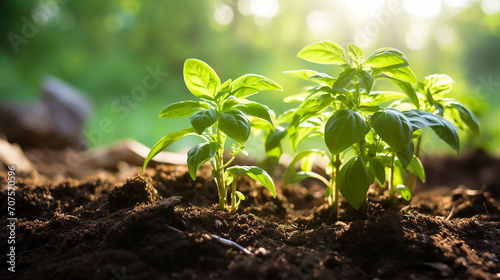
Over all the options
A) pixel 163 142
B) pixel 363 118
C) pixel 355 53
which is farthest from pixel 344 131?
pixel 163 142

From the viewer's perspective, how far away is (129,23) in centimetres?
474

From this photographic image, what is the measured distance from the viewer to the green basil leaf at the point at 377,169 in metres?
1.11

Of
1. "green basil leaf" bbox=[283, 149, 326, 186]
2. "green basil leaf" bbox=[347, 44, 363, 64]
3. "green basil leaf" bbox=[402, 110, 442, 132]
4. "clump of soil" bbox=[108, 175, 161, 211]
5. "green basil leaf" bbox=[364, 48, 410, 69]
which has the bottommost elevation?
"clump of soil" bbox=[108, 175, 161, 211]

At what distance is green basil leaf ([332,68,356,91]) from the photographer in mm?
1087

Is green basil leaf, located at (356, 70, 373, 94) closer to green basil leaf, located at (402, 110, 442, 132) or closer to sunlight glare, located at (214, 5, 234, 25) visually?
green basil leaf, located at (402, 110, 442, 132)

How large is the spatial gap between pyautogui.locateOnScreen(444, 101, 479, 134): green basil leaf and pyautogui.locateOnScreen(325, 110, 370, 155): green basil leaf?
48 centimetres

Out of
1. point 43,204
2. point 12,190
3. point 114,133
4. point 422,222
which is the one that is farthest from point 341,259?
point 114,133

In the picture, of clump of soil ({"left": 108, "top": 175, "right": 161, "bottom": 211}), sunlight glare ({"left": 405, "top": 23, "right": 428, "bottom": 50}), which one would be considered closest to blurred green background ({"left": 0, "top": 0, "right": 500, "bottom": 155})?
sunlight glare ({"left": 405, "top": 23, "right": 428, "bottom": 50})

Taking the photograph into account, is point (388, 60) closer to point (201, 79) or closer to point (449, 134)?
point (449, 134)

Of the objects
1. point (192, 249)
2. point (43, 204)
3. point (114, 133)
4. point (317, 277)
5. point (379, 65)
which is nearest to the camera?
point (317, 277)

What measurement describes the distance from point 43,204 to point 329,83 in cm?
114

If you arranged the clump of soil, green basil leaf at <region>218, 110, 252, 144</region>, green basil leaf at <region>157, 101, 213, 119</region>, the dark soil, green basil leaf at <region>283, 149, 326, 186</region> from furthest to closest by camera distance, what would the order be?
green basil leaf at <region>283, 149, 326, 186</region>
the clump of soil
green basil leaf at <region>157, 101, 213, 119</region>
green basil leaf at <region>218, 110, 252, 144</region>
the dark soil

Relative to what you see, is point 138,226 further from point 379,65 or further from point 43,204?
point 379,65

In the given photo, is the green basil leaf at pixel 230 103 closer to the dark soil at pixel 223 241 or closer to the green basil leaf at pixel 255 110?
the green basil leaf at pixel 255 110
